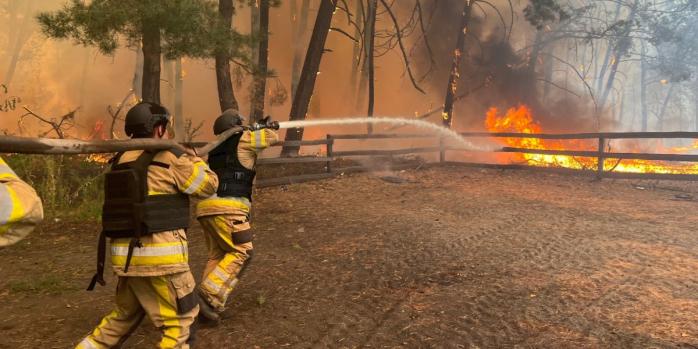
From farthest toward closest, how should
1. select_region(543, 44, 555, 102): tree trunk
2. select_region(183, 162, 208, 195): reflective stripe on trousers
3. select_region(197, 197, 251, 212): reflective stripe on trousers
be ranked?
select_region(543, 44, 555, 102): tree trunk, select_region(197, 197, 251, 212): reflective stripe on trousers, select_region(183, 162, 208, 195): reflective stripe on trousers

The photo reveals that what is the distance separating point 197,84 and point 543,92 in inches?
880

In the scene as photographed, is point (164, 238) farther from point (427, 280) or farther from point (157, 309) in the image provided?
point (427, 280)

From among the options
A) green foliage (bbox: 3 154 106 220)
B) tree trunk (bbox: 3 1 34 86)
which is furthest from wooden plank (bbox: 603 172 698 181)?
tree trunk (bbox: 3 1 34 86)

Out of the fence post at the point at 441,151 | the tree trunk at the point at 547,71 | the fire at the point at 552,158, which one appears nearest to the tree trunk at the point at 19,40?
the fence post at the point at 441,151

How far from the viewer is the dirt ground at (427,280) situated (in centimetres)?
373

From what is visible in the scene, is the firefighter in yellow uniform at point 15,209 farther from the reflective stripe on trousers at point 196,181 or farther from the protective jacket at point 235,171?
the protective jacket at point 235,171

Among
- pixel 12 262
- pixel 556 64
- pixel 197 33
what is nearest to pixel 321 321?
pixel 12 262

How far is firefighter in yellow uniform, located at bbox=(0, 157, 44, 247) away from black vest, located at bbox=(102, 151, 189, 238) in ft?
3.46

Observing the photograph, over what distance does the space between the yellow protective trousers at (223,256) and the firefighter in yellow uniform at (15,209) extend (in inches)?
92.6

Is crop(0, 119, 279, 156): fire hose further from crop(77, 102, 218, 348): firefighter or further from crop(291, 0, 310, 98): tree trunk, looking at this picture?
crop(291, 0, 310, 98): tree trunk

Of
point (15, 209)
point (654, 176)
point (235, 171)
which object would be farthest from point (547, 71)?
point (15, 209)

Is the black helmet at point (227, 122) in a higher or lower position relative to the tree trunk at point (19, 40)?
lower

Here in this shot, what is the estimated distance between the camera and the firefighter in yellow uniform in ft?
5.02

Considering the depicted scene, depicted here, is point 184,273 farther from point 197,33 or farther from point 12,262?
point 197,33
